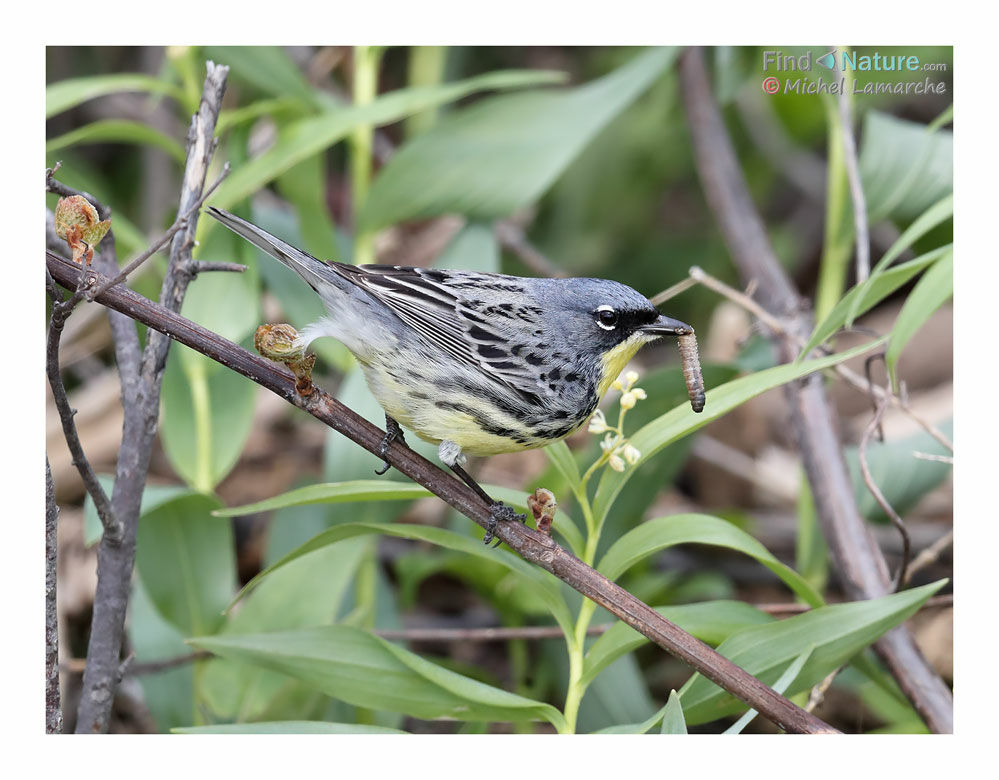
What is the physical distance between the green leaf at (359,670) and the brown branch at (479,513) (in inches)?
12.5

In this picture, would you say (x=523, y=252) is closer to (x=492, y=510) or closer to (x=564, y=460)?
(x=564, y=460)

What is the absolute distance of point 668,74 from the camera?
11.6 ft

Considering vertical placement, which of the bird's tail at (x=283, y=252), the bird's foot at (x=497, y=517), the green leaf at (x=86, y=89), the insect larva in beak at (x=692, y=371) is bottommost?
the bird's foot at (x=497, y=517)

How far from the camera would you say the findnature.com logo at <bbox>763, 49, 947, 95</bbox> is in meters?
2.07

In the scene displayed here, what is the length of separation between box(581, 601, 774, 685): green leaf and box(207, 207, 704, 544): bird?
0.26m

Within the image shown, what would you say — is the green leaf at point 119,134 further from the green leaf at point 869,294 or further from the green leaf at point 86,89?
the green leaf at point 869,294

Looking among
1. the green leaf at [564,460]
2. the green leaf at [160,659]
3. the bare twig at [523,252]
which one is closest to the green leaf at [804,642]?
the green leaf at [564,460]

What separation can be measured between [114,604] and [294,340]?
2.54 ft

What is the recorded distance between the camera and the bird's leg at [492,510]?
1.53 m

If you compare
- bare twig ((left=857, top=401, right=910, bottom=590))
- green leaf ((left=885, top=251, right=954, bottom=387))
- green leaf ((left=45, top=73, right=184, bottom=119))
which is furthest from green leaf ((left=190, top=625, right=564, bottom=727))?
green leaf ((left=45, top=73, right=184, bottom=119))

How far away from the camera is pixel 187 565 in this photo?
2.22m

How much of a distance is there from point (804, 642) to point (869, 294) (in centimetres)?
67
